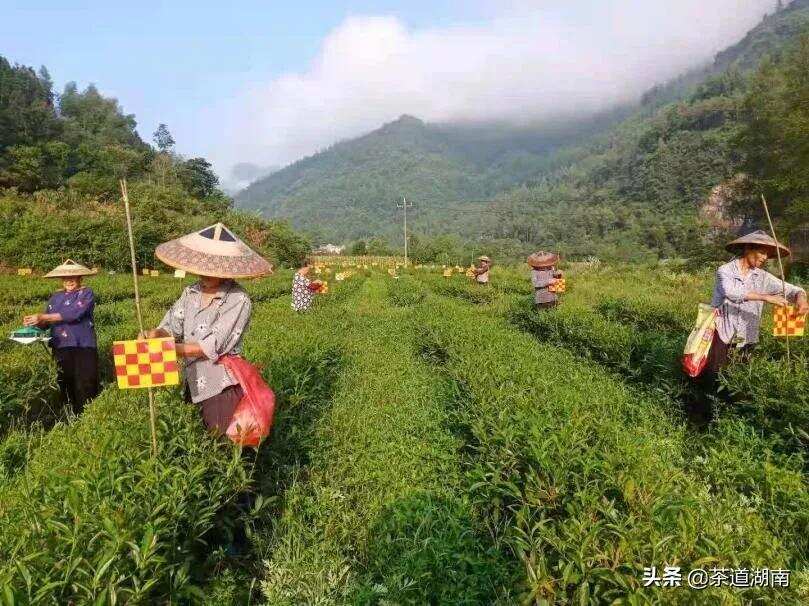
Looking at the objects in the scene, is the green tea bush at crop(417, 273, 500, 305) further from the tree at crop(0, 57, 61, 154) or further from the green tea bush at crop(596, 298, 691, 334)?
the tree at crop(0, 57, 61, 154)

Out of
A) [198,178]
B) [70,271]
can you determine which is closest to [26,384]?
[70,271]

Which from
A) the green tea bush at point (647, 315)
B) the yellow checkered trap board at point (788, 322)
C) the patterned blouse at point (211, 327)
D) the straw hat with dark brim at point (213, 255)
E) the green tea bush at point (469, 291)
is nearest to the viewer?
the straw hat with dark brim at point (213, 255)

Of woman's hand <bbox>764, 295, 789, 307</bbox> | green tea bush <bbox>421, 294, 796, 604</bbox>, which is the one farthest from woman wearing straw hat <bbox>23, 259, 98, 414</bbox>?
woman's hand <bbox>764, 295, 789, 307</bbox>

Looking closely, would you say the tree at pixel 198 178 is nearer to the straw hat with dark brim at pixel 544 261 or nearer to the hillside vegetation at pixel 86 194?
the hillside vegetation at pixel 86 194

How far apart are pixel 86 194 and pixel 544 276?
4216 centimetres

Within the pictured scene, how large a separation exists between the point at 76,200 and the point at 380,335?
36.1 metres

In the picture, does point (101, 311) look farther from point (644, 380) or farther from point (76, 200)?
point (76, 200)

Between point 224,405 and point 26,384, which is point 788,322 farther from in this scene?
point 26,384

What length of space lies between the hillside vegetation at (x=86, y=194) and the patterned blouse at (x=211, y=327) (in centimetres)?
449

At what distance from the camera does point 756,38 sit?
586 ft

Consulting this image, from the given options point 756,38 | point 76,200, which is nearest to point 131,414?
point 76,200

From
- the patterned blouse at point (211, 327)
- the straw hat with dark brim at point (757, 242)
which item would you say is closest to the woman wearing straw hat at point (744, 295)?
the straw hat with dark brim at point (757, 242)

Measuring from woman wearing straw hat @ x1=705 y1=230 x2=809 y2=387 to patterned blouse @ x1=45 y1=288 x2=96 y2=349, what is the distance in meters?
6.41

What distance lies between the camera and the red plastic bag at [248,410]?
3.00 meters
